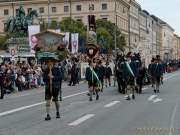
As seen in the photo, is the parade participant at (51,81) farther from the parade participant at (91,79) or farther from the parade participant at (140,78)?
the parade participant at (140,78)

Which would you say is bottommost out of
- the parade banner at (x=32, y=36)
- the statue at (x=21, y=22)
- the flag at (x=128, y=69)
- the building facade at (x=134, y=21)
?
the flag at (x=128, y=69)

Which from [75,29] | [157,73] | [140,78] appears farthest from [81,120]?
[75,29]

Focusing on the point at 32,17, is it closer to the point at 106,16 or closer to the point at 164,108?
the point at 164,108

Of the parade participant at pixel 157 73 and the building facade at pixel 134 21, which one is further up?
the building facade at pixel 134 21

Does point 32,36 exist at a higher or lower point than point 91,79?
higher

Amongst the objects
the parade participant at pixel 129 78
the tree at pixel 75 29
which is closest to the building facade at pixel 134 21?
the tree at pixel 75 29

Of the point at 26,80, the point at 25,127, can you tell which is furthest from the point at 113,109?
the point at 26,80

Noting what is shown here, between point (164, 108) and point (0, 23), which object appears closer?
point (164, 108)

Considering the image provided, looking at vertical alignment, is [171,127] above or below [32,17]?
below

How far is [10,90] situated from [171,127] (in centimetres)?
2113

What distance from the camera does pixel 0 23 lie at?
132m

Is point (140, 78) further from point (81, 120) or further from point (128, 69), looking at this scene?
point (81, 120)

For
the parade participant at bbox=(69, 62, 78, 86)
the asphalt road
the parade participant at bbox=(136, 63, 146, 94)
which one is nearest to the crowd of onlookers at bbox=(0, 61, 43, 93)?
the parade participant at bbox=(69, 62, 78, 86)

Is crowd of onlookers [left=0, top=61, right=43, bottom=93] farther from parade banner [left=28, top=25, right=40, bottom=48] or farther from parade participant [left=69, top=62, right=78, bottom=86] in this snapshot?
parade participant [left=69, top=62, right=78, bottom=86]
